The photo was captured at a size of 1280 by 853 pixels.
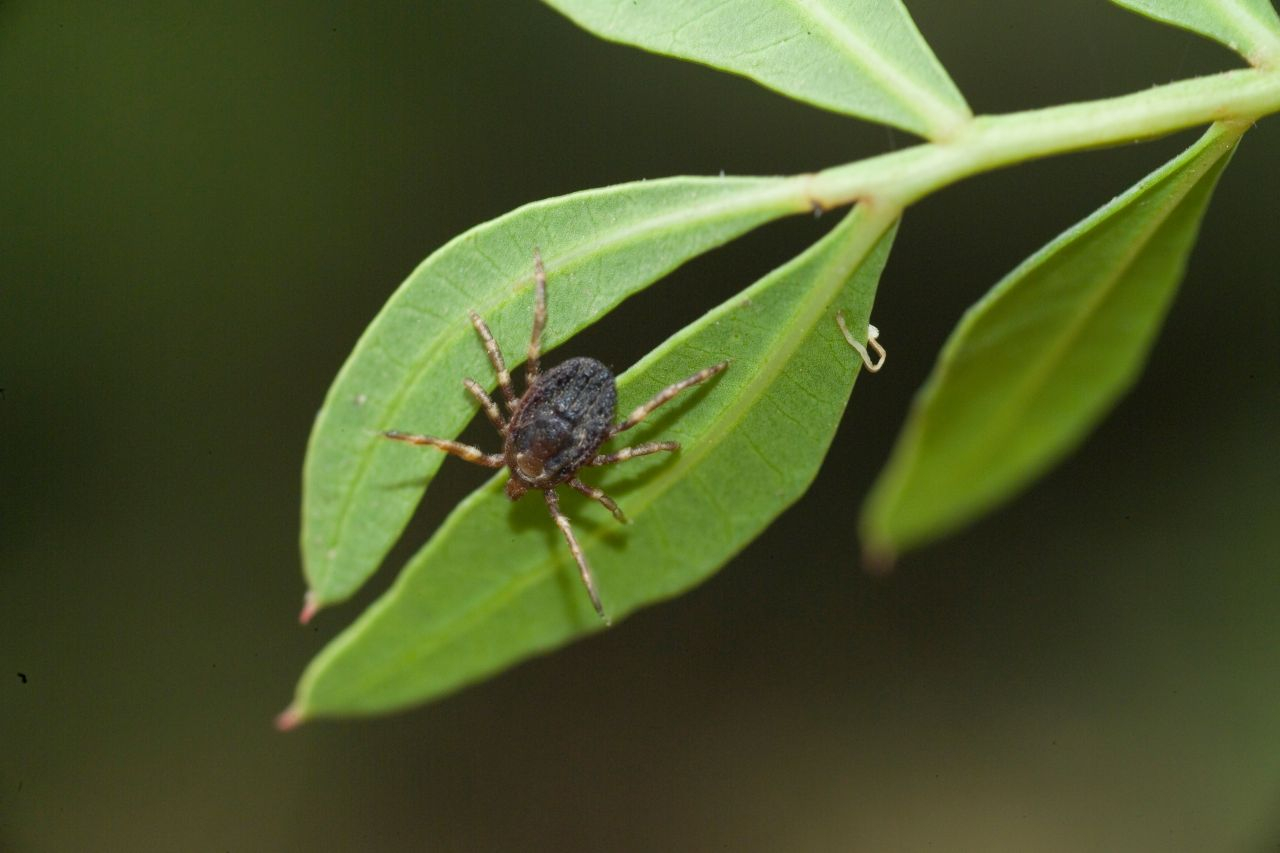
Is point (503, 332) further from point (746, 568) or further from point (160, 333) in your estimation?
point (746, 568)

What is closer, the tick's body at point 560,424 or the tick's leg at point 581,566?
the tick's leg at point 581,566

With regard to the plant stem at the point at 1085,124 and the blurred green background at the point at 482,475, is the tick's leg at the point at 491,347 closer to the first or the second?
the plant stem at the point at 1085,124

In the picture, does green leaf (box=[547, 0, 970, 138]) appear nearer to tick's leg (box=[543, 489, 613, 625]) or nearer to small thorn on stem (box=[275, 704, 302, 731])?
tick's leg (box=[543, 489, 613, 625])

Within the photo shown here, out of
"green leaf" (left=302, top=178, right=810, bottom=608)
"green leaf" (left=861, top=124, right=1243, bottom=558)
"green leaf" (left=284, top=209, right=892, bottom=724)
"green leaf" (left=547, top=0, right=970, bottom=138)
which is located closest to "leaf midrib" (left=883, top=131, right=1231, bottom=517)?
"green leaf" (left=861, top=124, right=1243, bottom=558)

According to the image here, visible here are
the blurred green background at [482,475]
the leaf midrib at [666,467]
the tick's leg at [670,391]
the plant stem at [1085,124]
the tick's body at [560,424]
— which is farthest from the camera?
Answer: the blurred green background at [482,475]

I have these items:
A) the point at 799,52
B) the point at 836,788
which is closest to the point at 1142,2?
the point at 799,52

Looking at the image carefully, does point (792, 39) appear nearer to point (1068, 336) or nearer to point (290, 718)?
point (1068, 336)

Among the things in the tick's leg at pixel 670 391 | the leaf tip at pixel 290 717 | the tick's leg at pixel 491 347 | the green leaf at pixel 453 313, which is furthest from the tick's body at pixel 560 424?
the leaf tip at pixel 290 717
